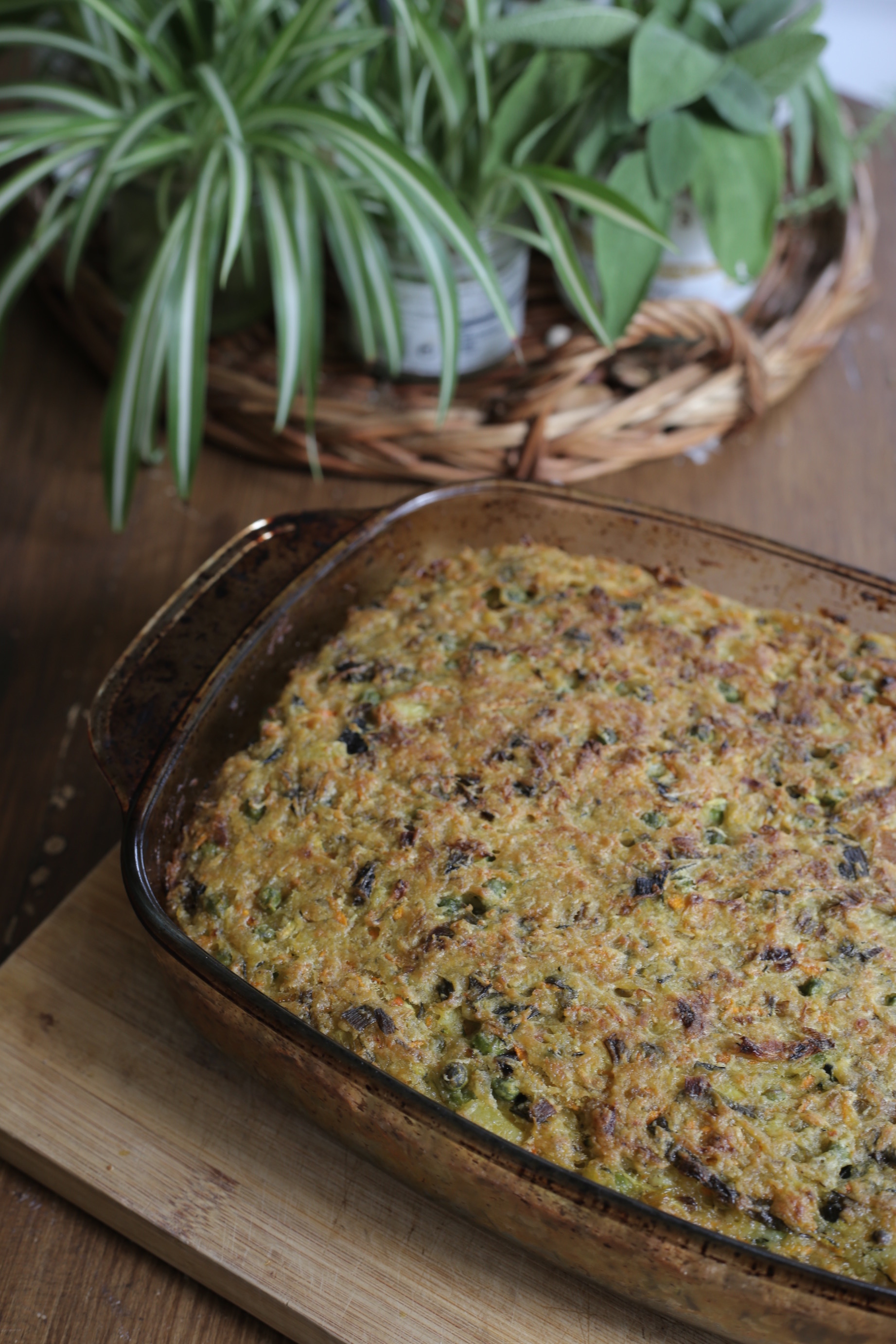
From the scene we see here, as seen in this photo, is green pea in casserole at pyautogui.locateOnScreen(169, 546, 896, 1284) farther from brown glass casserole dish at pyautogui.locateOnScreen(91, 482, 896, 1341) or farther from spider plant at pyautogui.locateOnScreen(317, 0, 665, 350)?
spider plant at pyautogui.locateOnScreen(317, 0, 665, 350)

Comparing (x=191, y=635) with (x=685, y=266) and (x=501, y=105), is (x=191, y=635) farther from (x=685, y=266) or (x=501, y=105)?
(x=685, y=266)

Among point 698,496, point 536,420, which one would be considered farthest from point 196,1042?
point 698,496

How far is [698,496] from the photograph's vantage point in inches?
87.8

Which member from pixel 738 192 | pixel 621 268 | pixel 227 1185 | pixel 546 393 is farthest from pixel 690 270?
pixel 227 1185

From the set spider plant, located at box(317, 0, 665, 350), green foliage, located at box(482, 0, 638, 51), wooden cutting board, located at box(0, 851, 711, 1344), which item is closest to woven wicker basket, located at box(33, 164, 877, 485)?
spider plant, located at box(317, 0, 665, 350)

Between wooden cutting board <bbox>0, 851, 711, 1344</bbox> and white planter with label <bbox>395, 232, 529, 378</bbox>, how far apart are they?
Result: 3.97ft

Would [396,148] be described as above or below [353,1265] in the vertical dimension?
above

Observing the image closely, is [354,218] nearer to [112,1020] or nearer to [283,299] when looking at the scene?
[283,299]

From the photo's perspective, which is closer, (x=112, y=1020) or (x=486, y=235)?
(x=112, y=1020)

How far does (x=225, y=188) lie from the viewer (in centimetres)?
198

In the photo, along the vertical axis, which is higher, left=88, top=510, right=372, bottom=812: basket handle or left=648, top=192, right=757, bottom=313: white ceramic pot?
left=648, top=192, right=757, bottom=313: white ceramic pot

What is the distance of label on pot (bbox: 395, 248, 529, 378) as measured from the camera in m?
2.14

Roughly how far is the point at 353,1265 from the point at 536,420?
1.35m

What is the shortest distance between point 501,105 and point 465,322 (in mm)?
361
